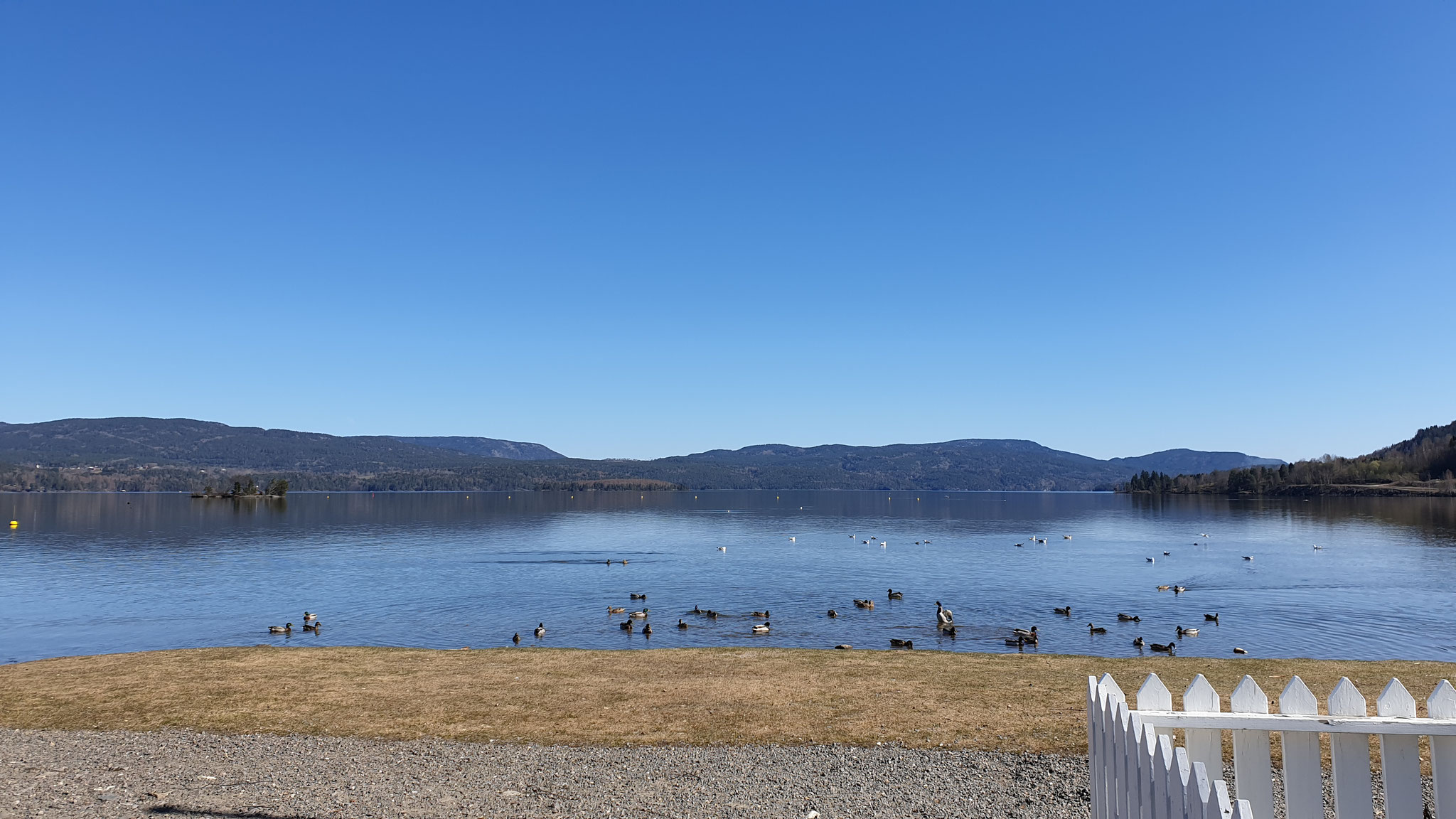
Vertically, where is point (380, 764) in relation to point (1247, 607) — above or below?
above

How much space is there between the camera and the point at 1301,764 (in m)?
5.26

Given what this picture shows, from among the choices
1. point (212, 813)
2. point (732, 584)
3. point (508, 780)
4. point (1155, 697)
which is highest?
point (1155, 697)

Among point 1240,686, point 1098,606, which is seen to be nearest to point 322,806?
point 1240,686

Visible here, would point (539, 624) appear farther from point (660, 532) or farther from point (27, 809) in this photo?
point (660, 532)

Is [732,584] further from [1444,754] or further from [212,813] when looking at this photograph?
[1444,754]

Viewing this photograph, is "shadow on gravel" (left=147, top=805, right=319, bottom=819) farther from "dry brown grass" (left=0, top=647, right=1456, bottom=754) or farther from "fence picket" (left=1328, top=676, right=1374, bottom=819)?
"fence picket" (left=1328, top=676, right=1374, bottom=819)

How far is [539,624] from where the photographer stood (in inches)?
1510

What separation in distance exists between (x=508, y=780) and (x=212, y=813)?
3.18 m

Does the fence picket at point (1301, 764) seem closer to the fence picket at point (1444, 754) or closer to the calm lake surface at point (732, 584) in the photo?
the fence picket at point (1444, 754)

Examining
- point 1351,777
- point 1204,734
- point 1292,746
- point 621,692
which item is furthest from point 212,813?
point 1351,777

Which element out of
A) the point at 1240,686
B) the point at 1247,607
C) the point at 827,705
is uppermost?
the point at 1240,686

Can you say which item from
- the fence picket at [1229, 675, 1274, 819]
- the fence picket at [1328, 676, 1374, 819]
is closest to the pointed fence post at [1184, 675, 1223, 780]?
the fence picket at [1229, 675, 1274, 819]

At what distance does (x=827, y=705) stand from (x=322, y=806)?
813 cm

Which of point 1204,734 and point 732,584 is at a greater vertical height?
point 1204,734
